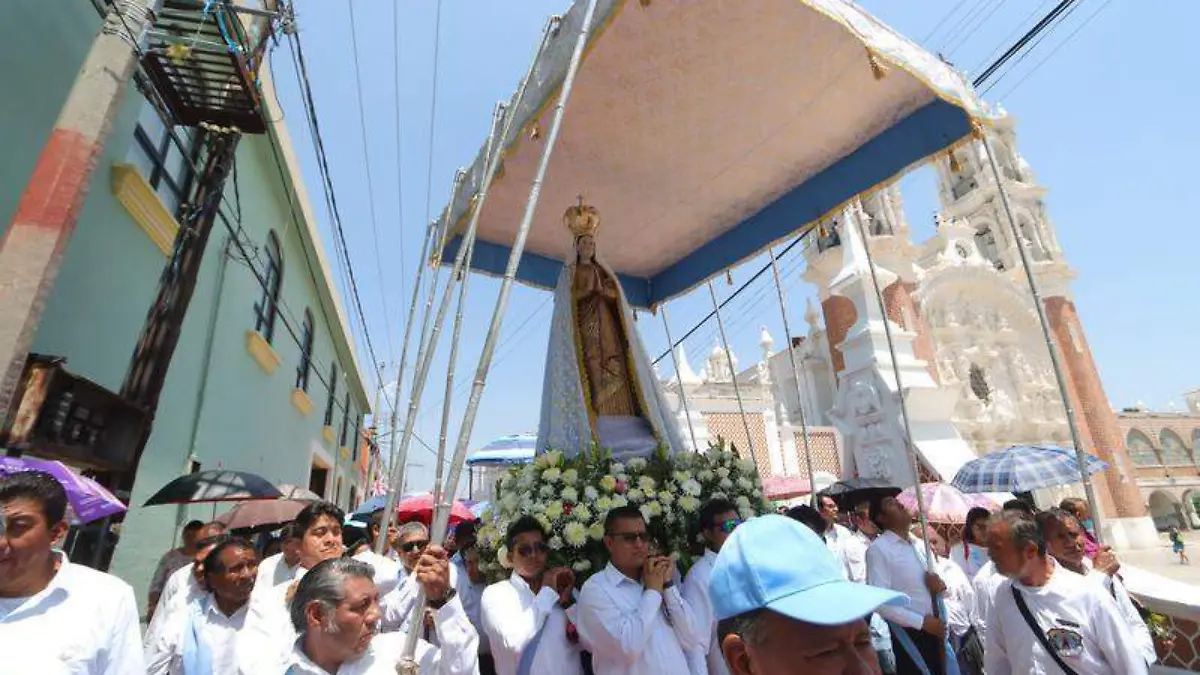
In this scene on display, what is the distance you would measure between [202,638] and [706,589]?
7.56ft

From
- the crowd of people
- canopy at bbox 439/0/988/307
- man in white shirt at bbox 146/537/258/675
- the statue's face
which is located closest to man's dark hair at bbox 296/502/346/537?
the crowd of people

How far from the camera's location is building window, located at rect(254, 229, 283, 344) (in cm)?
867

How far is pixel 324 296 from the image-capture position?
11977 mm

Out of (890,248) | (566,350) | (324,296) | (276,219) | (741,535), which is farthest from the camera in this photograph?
(890,248)

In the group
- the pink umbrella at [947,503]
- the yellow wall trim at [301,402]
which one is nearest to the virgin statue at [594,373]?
the pink umbrella at [947,503]

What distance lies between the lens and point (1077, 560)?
9.28ft

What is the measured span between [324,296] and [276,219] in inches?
130

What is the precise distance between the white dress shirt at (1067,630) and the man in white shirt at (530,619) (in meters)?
1.85

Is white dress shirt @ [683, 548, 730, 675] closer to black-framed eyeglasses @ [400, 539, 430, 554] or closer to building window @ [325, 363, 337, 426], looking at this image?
black-framed eyeglasses @ [400, 539, 430, 554]

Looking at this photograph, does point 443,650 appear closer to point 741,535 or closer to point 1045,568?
point 741,535

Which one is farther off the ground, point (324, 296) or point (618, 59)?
point (324, 296)

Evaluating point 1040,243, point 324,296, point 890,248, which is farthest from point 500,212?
point 1040,243

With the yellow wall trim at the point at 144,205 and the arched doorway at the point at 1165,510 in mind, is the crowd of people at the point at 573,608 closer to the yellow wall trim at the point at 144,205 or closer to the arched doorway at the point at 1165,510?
the yellow wall trim at the point at 144,205

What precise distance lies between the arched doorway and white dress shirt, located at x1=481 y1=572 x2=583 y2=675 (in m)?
38.0
